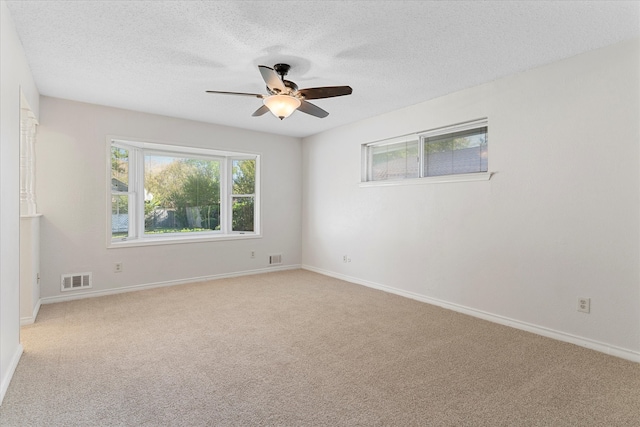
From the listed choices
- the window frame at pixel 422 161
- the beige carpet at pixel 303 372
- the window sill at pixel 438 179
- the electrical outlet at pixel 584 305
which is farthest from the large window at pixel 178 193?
the electrical outlet at pixel 584 305

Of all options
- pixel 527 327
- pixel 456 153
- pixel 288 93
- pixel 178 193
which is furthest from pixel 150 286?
pixel 527 327

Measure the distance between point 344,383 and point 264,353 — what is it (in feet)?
2.36

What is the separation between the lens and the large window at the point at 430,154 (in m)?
3.63

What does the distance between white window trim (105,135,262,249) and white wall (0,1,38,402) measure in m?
1.90

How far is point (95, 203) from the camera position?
419 cm

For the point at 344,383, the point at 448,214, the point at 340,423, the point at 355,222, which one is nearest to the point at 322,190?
the point at 355,222

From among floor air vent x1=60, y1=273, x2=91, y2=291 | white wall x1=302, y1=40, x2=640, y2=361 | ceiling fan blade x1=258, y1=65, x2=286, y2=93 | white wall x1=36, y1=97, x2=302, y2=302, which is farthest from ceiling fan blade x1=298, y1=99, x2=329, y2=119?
floor air vent x1=60, y1=273, x2=91, y2=291

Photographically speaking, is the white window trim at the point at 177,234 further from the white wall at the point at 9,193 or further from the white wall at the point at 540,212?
the white wall at the point at 540,212

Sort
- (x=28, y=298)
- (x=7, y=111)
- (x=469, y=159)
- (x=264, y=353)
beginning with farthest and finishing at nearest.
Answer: (x=469, y=159)
(x=28, y=298)
(x=264, y=353)
(x=7, y=111)

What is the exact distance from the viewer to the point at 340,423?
5.77ft

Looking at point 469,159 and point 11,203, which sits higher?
point 469,159

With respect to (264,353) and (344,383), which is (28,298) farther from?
(344,383)

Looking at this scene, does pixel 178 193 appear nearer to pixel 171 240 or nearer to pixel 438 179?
pixel 171 240

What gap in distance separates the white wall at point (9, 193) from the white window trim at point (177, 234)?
190 centimetres
